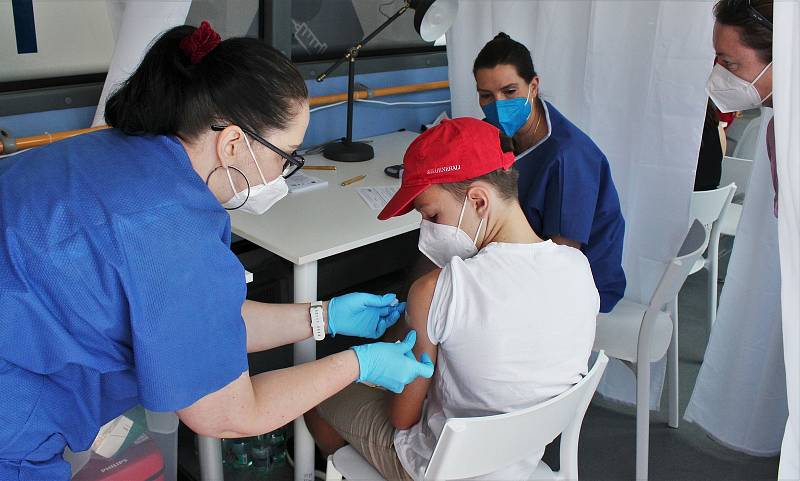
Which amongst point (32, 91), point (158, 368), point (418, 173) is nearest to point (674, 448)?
point (418, 173)

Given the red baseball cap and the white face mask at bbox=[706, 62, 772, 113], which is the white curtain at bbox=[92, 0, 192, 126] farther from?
the white face mask at bbox=[706, 62, 772, 113]

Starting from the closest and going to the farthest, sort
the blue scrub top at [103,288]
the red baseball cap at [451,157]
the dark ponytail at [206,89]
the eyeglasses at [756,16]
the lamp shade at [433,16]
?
the blue scrub top at [103,288], the dark ponytail at [206,89], the red baseball cap at [451,157], the eyeglasses at [756,16], the lamp shade at [433,16]

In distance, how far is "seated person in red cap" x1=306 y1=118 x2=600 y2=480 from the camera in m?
1.19

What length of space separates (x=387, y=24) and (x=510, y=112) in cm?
65

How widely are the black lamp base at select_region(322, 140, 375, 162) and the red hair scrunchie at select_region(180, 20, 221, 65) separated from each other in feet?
4.42

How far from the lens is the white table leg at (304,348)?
5.31 feet

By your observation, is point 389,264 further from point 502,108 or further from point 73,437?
point 73,437

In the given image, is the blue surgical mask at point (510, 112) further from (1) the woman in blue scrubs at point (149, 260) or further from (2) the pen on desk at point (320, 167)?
(1) the woman in blue scrubs at point (149, 260)

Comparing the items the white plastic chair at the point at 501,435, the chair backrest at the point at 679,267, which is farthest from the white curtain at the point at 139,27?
the chair backrest at the point at 679,267

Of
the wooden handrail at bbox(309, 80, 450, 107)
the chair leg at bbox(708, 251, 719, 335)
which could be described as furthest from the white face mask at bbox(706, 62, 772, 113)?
the wooden handrail at bbox(309, 80, 450, 107)

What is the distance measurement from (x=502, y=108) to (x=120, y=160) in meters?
1.14

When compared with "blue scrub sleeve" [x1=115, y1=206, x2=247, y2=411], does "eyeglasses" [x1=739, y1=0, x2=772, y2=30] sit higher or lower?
higher

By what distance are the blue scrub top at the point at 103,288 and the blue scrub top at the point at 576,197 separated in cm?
101

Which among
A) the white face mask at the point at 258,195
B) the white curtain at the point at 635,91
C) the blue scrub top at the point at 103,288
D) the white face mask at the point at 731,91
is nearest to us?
the blue scrub top at the point at 103,288
